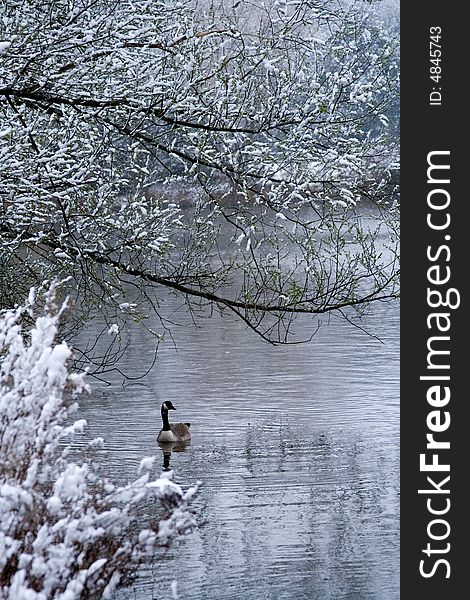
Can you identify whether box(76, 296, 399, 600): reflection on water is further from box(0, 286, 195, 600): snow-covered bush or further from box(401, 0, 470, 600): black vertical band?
box(0, 286, 195, 600): snow-covered bush

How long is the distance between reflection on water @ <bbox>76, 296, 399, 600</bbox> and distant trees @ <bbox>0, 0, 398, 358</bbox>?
1735 mm

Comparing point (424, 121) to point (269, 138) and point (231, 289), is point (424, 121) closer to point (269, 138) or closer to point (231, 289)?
point (269, 138)

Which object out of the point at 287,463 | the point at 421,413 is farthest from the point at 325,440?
the point at 421,413

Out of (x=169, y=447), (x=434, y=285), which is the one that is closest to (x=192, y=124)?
(x=434, y=285)

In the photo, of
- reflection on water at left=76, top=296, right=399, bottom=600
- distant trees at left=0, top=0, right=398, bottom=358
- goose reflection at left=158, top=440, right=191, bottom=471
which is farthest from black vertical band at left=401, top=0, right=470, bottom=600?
goose reflection at left=158, top=440, right=191, bottom=471

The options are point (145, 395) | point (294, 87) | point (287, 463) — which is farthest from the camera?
point (145, 395)

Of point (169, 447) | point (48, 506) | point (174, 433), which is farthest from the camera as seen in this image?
point (174, 433)

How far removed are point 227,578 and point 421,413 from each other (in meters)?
1.75

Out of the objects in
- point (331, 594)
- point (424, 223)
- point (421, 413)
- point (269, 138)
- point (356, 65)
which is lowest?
point (331, 594)

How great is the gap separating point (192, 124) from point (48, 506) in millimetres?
4461

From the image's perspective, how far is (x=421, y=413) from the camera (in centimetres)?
789

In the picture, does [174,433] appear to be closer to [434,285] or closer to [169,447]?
[169,447]

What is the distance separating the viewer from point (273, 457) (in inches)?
449

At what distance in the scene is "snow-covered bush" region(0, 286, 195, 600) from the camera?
166 inches
